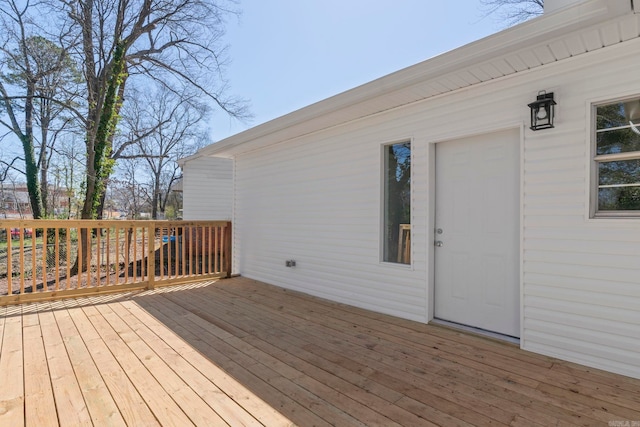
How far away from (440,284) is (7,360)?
151 inches

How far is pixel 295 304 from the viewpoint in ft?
14.2

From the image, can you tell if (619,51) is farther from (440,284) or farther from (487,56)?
(440,284)

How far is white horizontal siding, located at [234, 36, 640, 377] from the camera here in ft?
7.92

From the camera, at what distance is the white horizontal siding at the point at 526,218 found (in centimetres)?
241

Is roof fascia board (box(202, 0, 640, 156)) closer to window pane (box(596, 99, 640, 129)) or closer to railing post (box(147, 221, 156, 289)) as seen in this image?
window pane (box(596, 99, 640, 129))

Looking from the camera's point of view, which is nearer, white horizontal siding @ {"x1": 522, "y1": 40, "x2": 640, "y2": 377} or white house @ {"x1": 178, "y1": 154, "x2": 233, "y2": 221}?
Answer: white horizontal siding @ {"x1": 522, "y1": 40, "x2": 640, "y2": 377}

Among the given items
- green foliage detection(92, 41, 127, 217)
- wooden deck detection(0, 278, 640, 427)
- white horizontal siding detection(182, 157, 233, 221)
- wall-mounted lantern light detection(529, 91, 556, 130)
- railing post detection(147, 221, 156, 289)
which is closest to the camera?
wooden deck detection(0, 278, 640, 427)

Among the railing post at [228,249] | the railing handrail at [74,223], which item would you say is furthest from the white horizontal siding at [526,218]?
the railing handrail at [74,223]

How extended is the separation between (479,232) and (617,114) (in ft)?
4.44

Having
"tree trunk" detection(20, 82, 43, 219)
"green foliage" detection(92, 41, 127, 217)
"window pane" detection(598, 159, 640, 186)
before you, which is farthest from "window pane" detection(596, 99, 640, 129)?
"tree trunk" detection(20, 82, 43, 219)

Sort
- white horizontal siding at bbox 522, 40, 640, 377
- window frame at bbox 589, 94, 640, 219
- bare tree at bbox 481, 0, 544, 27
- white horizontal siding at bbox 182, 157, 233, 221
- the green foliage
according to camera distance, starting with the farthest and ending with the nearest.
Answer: white horizontal siding at bbox 182, 157, 233, 221
bare tree at bbox 481, 0, 544, 27
the green foliage
window frame at bbox 589, 94, 640, 219
white horizontal siding at bbox 522, 40, 640, 377

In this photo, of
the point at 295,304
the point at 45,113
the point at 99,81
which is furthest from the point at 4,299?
the point at 45,113

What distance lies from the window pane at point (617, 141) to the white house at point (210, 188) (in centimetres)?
905

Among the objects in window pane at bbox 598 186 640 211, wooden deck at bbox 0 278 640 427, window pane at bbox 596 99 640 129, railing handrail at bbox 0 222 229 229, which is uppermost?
window pane at bbox 596 99 640 129
